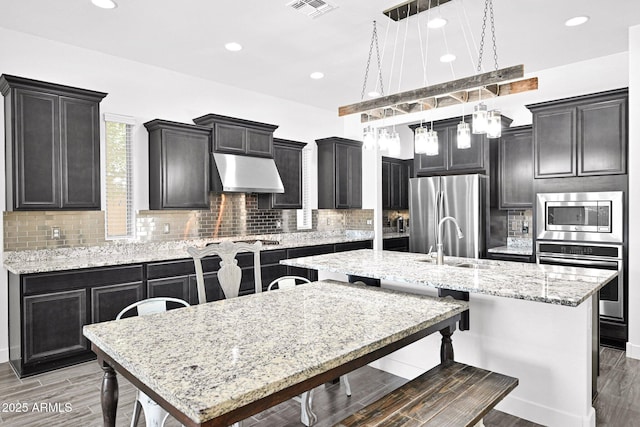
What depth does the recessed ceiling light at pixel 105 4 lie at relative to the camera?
10.6 ft

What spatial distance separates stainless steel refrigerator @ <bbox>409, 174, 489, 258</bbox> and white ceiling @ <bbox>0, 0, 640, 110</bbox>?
138 centimetres

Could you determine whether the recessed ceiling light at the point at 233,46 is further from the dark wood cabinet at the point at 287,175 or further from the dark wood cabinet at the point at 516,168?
the dark wood cabinet at the point at 516,168

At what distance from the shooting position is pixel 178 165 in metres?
4.58

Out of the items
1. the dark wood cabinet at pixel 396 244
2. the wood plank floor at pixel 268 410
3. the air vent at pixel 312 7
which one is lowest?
the wood plank floor at pixel 268 410

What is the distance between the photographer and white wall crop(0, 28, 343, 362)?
3770 mm

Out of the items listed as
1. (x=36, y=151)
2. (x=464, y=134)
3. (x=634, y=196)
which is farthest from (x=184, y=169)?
(x=634, y=196)

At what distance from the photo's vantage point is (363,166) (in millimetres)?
Answer: 6859

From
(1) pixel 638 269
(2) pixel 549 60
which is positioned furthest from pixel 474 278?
(2) pixel 549 60

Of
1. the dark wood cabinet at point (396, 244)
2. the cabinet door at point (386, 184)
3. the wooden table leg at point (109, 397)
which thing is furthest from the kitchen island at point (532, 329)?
the cabinet door at point (386, 184)

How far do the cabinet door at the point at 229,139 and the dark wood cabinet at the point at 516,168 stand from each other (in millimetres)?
3308

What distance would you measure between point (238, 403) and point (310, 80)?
471 centimetres

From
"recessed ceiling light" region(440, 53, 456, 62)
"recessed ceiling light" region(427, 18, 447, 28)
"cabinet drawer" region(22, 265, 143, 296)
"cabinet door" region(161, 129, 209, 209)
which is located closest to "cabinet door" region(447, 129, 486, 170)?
"recessed ceiling light" region(440, 53, 456, 62)

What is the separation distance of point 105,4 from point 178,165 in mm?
1743

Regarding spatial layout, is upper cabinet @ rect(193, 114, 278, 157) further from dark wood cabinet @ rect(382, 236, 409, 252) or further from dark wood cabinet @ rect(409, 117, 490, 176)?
dark wood cabinet @ rect(382, 236, 409, 252)
